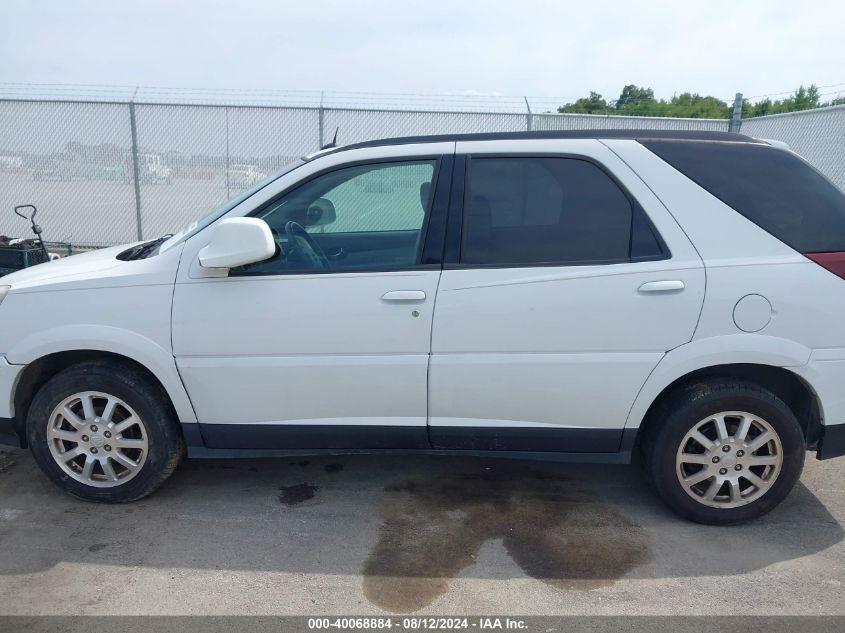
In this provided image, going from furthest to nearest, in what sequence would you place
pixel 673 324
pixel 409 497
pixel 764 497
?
pixel 409 497, pixel 764 497, pixel 673 324

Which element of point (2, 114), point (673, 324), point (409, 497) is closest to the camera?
point (673, 324)

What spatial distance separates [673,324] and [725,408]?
1.69 feet

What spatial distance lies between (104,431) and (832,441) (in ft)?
12.0

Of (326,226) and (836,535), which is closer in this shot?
(836,535)

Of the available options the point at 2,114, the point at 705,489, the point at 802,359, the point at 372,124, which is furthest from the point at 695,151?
the point at 2,114

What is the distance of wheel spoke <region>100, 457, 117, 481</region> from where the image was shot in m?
3.53

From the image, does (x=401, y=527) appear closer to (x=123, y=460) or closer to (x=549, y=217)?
(x=123, y=460)

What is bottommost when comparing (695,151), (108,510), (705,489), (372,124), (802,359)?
(108,510)

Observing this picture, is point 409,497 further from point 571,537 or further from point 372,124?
point 372,124

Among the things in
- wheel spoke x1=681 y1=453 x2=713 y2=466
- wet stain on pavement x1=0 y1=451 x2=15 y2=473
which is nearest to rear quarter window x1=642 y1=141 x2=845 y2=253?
wheel spoke x1=681 y1=453 x2=713 y2=466

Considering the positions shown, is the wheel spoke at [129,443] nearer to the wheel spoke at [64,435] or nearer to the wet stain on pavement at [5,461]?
the wheel spoke at [64,435]

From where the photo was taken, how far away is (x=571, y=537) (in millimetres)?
3355

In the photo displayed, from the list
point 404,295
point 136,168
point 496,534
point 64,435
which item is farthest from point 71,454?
point 136,168

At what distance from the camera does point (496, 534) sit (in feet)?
11.1
